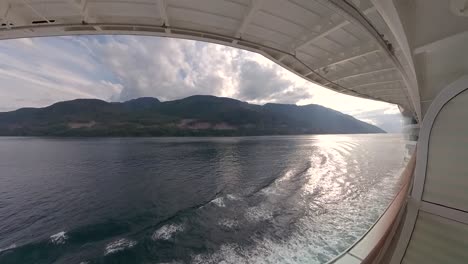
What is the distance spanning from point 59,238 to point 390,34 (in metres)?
11.3

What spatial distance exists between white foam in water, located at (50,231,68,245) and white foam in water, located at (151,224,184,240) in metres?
3.24

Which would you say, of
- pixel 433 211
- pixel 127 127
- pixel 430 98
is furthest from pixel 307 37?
pixel 127 127

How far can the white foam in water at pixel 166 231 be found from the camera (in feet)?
21.5

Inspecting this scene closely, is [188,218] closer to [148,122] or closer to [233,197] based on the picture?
[233,197]

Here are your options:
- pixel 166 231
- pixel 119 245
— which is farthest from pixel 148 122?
pixel 119 245

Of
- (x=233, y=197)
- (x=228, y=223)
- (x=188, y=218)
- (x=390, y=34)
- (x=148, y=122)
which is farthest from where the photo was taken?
(x=148, y=122)

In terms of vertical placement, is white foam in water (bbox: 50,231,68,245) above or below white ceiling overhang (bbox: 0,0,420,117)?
below

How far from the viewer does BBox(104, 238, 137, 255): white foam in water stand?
592cm

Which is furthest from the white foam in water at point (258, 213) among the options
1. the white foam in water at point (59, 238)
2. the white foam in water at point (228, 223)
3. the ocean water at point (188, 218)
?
the white foam in water at point (59, 238)

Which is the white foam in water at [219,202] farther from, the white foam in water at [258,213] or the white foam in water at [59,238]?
the white foam in water at [59,238]

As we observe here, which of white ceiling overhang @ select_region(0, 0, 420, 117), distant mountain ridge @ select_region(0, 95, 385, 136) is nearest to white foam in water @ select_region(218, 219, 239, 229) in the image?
white ceiling overhang @ select_region(0, 0, 420, 117)

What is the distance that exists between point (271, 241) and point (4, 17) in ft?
25.9

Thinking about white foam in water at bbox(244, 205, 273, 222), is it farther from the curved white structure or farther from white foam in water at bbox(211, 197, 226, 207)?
the curved white structure

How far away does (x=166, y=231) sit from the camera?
6.95 m
